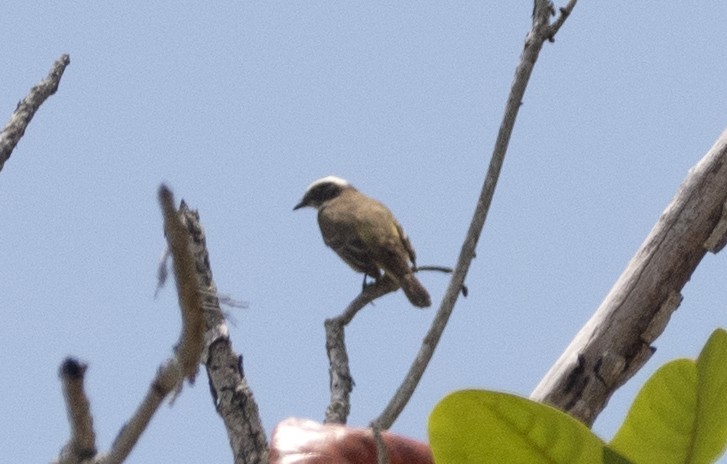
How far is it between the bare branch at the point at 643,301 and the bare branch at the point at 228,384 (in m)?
0.56

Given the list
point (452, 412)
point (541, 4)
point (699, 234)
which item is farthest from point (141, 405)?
point (699, 234)

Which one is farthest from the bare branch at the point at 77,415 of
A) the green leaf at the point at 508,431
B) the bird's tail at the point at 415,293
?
the bird's tail at the point at 415,293

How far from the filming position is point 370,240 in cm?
723

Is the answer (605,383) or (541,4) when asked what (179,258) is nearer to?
(541,4)

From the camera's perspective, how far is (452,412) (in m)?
0.99

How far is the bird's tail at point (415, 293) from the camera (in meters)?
6.76

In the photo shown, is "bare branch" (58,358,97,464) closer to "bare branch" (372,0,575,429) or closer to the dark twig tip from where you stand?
the dark twig tip

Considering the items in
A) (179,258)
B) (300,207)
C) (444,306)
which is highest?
(179,258)

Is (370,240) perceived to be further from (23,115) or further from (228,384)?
(23,115)

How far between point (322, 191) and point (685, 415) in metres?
8.36

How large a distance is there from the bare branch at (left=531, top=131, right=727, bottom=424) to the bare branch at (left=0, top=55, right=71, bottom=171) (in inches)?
39.0

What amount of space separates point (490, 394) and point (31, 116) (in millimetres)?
466

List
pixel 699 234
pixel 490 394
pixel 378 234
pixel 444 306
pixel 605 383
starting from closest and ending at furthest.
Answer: pixel 490 394 → pixel 444 306 → pixel 605 383 → pixel 699 234 → pixel 378 234

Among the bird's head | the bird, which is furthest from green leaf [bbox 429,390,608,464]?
the bird's head
